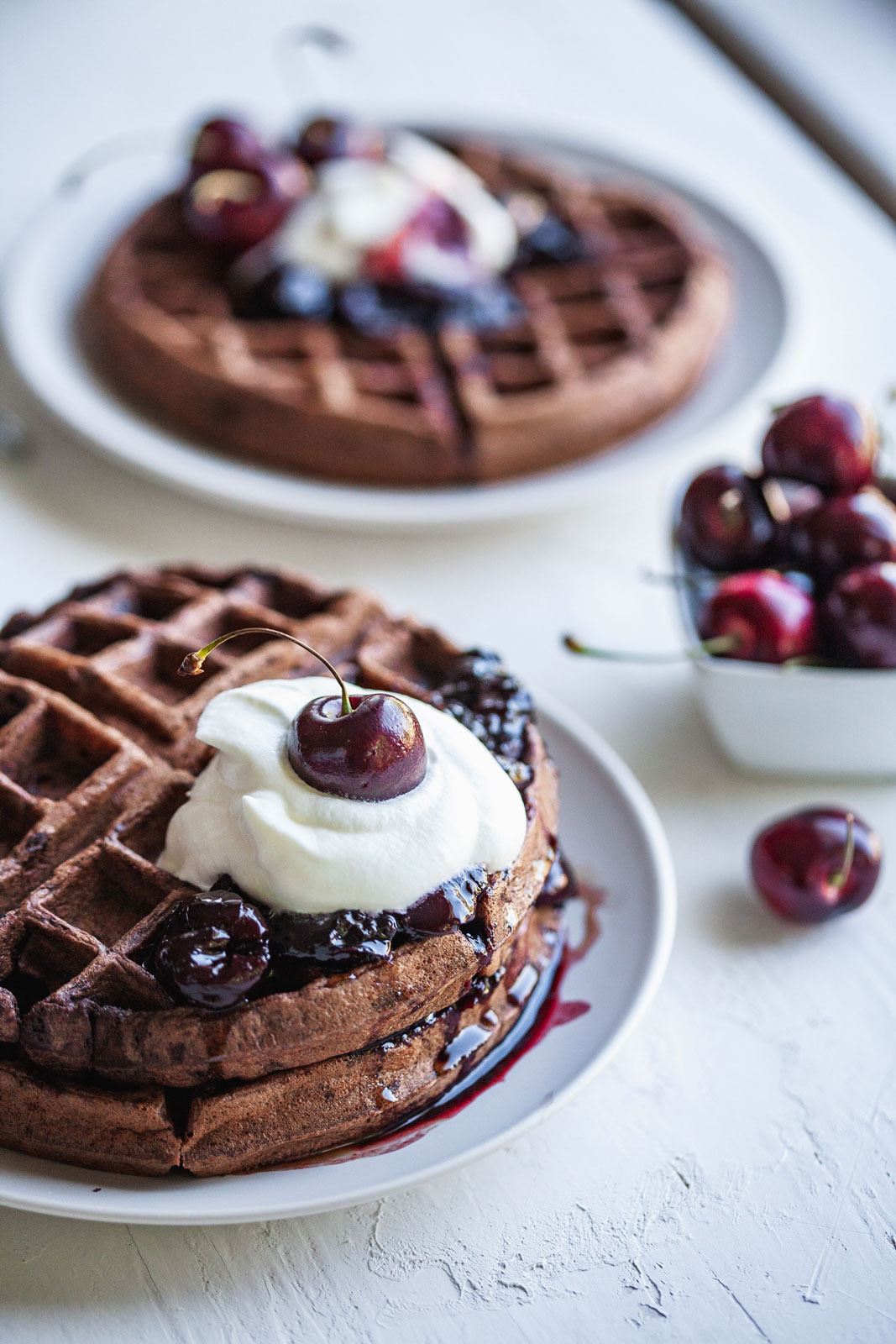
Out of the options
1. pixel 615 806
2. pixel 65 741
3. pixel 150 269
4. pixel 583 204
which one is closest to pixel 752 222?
pixel 583 204

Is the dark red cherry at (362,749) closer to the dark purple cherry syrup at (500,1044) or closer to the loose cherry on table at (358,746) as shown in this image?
the loose cherry on table at (358,746)

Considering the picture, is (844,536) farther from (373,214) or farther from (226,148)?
(226,148)

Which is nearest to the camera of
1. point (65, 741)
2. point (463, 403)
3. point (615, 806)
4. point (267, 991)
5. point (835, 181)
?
point (267, 991)

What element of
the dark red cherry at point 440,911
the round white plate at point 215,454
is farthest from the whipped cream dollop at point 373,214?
the dark red cherry at point 440,911

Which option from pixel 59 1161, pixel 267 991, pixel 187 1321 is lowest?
pixel 187 1321

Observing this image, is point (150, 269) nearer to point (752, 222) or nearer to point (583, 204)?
point (583, 204)

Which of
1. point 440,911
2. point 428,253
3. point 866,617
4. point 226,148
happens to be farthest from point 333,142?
point 440,911

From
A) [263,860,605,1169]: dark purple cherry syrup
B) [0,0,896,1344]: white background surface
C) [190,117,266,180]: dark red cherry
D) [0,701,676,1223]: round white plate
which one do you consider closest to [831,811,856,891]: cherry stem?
[0,0,896,1344]: white background surface
